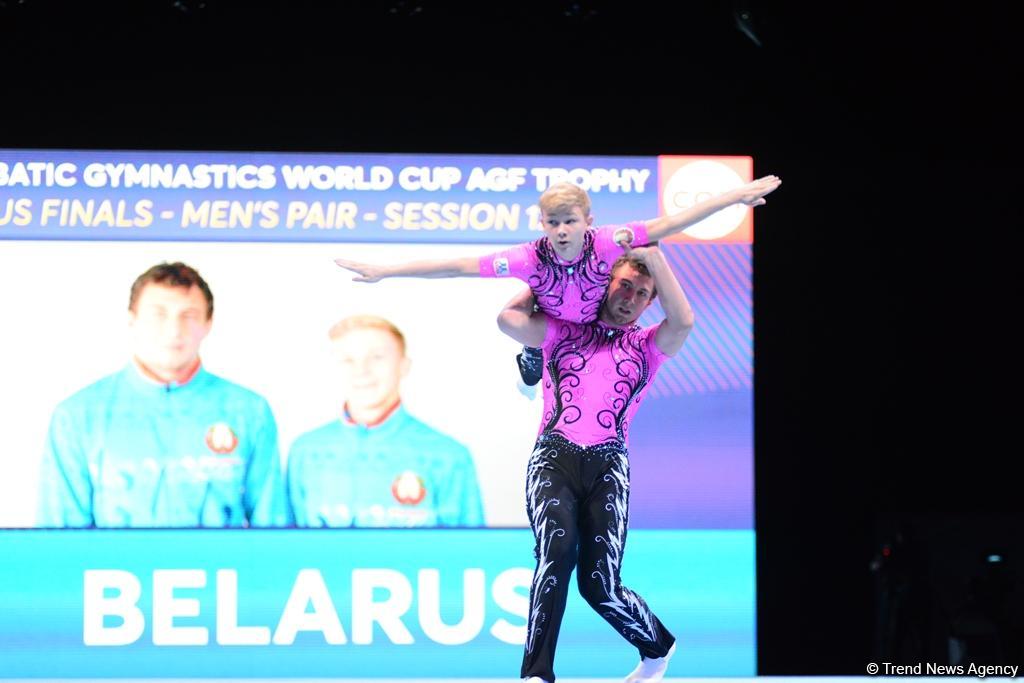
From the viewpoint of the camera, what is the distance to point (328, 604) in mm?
6695

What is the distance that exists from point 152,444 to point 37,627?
1.04m

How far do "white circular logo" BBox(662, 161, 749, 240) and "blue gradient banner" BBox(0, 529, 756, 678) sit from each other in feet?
4.94

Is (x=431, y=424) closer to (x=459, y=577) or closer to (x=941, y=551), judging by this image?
(x=459, y=577)

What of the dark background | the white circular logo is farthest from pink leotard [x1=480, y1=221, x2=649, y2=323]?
the dark background

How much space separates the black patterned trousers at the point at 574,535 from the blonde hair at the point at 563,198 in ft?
2.46

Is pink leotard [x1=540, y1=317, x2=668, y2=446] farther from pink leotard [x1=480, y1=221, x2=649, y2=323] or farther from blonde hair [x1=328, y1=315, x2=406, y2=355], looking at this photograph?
blonde hair [x1=328, y1=315, x2=406, y2=355]

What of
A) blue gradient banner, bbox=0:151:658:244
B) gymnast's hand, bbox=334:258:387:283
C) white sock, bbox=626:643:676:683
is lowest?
white sock, bbox=626:643:676:683

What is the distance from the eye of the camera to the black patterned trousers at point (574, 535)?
4309 mm

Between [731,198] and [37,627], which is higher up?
[731,198]

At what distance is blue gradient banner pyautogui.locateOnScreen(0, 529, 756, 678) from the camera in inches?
261

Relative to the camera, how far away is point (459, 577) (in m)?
6.72

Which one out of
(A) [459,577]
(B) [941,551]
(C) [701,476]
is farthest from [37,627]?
(B) [941,551]

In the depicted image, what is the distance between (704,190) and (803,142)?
0.82 m

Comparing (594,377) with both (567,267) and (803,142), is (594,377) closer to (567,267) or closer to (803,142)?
(567,267)
